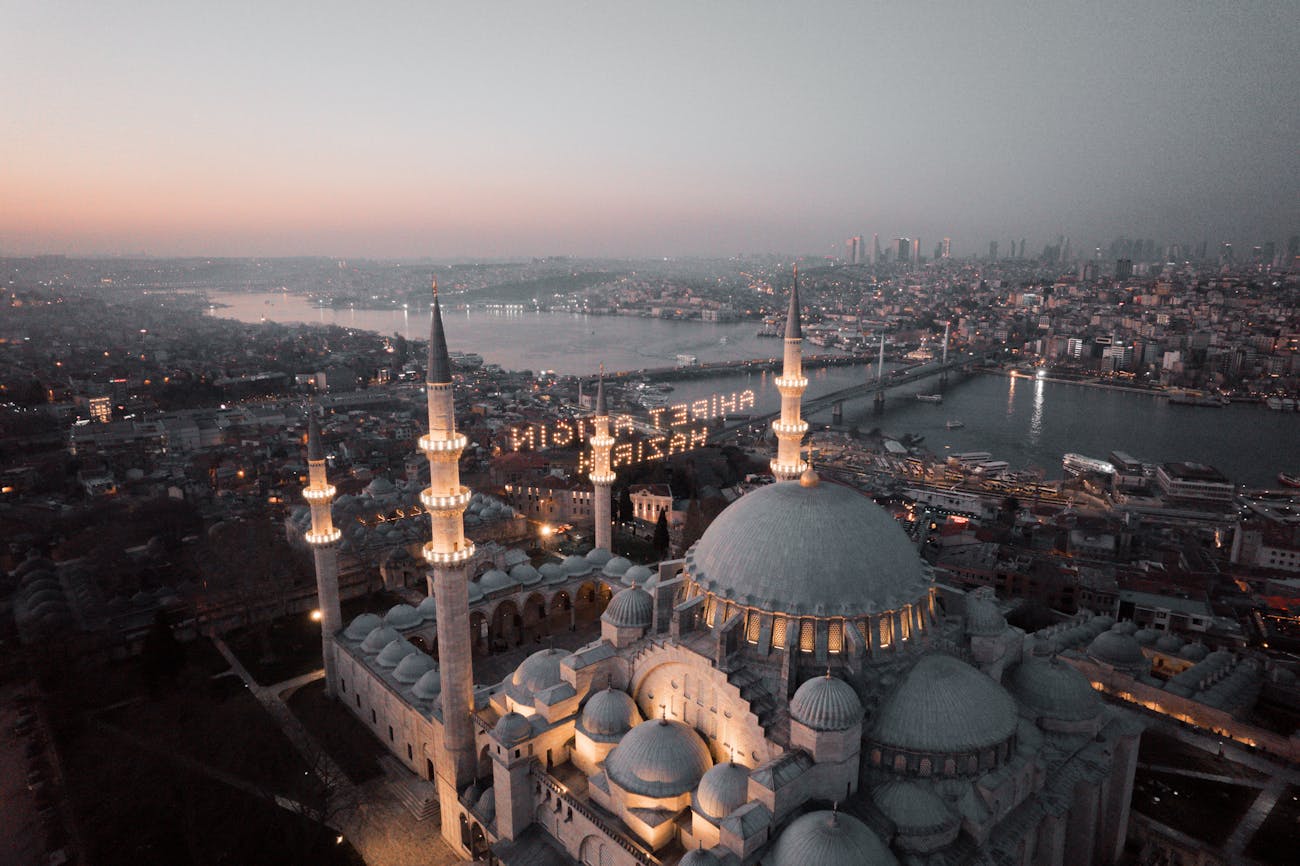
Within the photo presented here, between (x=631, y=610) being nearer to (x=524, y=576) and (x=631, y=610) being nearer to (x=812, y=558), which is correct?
(x=812, y=558)

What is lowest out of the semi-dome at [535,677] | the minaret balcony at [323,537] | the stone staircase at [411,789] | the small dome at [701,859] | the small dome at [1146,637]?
the stone staircase at [411,789]

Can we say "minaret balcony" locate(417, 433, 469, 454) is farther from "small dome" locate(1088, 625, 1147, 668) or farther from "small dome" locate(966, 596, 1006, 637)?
"small dome" locate(1088, 625, 1147, 668)

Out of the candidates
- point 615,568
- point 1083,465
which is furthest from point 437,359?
point 1083,465

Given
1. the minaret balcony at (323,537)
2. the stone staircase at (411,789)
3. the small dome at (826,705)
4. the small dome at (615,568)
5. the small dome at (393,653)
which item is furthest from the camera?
the small dome at (615,568)

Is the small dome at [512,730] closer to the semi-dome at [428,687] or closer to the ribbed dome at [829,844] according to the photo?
the semi-dome at [428,687]

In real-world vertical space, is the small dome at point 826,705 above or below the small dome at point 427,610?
above

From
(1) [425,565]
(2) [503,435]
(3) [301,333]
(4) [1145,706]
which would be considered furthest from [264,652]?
(3) [301,333]

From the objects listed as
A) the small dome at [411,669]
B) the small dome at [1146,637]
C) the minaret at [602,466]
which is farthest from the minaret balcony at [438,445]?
the small dome at [1146,637]
